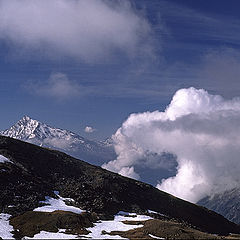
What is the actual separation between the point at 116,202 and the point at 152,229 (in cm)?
4622

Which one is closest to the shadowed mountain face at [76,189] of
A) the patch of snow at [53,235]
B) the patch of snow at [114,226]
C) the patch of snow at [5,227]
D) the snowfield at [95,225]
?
the patch of snow at [5,227]

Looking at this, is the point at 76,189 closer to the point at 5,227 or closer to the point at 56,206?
the point at 56,206

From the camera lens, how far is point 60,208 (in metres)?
114

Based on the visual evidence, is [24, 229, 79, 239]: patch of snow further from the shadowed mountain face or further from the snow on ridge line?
the shadowed mountain face

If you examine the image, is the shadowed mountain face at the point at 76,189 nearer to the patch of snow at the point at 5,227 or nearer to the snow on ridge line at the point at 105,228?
the patch of snow at the point at 5,227

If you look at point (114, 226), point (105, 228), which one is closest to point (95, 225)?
point (105, 228)

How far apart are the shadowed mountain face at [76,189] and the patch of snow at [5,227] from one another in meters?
3.89

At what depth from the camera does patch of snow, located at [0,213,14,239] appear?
83.7 metres

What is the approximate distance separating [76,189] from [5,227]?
53163 mm

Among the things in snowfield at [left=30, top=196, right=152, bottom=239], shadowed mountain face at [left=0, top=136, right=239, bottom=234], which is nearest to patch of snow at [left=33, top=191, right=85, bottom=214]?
snowfield at [left=30, top=196, right=152, bottom=239]

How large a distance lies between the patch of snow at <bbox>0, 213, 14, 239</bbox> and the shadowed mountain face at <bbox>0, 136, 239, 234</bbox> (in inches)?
153

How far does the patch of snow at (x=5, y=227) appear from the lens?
8369 centimetres

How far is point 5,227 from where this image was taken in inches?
3563

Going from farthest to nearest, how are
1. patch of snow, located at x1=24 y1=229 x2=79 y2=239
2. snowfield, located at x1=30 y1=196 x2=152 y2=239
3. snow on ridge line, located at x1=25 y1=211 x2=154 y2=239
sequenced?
snowfield, located at x1=30 y1=196 x2=152 y2=239 → snow on ridge line, located at x1=25 y1=211 x2=154 y2=239 → patch of snow, located at x1=24 y1=229 x2=79 y2=239
